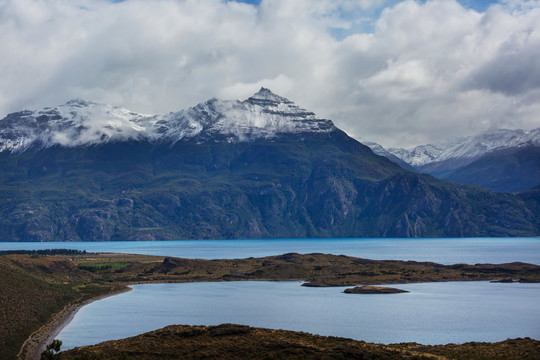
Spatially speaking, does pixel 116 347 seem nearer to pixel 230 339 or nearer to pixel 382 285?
pixel 230 339

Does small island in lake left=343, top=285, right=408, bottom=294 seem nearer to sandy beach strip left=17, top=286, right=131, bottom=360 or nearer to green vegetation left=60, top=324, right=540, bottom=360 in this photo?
sandy beach strip left=17, top=286, right=131, bottom=360

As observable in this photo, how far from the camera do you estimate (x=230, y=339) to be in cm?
7456

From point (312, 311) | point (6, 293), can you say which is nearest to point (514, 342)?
point (312, 311)

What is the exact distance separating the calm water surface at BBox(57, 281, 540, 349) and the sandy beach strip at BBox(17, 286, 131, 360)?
1.93 m

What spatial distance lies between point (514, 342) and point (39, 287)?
10085cm

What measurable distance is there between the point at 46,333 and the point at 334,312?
181 ft

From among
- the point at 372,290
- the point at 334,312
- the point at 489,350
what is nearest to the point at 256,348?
the point at 489,350

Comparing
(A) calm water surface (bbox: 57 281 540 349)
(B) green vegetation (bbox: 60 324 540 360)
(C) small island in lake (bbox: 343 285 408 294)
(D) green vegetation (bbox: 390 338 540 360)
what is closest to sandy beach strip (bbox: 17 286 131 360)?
(A) calm water surface (bbox: 57 281 540 349)

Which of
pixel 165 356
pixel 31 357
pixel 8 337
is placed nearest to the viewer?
pixel 165 356

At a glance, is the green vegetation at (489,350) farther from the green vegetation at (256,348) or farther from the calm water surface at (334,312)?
the calm water surface at (334,312)

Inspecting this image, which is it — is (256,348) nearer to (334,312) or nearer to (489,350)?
(489,350)

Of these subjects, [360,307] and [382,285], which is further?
[382,285]

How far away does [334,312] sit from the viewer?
132 meters

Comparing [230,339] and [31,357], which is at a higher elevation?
[230,339]
